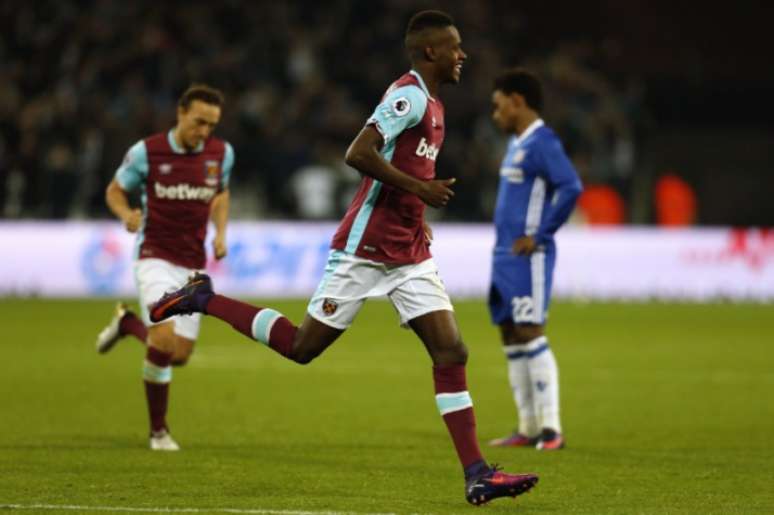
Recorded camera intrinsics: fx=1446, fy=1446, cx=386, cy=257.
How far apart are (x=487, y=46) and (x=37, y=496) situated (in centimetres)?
2183

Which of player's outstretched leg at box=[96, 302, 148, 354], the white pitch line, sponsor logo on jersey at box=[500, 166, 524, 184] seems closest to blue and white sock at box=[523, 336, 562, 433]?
sponsor logo on jersey at box=[500, 166, 524, 184]

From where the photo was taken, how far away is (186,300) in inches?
291

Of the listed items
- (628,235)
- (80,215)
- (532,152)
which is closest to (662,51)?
(628,235)

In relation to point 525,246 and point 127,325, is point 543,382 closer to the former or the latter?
point 525,246

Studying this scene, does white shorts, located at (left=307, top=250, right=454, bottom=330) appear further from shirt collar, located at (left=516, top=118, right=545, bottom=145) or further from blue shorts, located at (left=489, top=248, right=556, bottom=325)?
shirt collar, located at (left=516, top=118, right=545, bottom=145)

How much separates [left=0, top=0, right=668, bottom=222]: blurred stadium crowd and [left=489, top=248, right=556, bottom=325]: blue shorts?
43.8ft

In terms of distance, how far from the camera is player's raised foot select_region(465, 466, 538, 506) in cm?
639

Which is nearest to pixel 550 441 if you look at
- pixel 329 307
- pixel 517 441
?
pixel 517 441

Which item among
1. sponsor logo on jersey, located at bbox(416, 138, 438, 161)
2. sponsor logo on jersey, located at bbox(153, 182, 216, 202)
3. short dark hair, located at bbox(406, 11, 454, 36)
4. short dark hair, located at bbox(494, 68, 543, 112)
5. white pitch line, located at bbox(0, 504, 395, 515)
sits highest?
short dark hair, located at bbox(406, 11, 454, 36)

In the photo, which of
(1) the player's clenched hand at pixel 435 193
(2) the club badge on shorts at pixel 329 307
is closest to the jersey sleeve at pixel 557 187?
(2) the club badge on shorts at pixel 329 307

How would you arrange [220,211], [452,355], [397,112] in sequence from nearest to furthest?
[397,112] < [452,355] < [220,211]

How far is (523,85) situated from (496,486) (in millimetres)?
3759

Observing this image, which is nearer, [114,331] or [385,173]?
[385,173]

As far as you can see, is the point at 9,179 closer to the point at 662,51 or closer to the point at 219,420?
the point at 219,420
